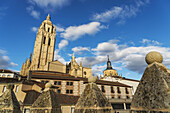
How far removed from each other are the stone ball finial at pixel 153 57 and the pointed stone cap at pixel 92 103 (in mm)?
2251

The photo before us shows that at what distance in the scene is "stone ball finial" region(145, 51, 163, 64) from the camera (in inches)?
109

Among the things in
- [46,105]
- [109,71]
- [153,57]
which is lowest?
[46,105]

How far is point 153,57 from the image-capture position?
9.15 feet

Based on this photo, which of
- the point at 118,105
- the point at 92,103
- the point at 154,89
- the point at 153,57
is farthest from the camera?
the point at 118,105

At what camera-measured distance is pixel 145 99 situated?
8.42 ft

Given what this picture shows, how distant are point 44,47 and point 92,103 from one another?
2300 inches

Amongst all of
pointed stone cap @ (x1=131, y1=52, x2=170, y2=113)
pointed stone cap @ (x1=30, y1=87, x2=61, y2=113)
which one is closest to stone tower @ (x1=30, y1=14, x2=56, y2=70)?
pointed stone cap @ (x1=30, y1=87, x2=61, y2=113)

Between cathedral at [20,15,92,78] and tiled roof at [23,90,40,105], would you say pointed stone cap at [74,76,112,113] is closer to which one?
tiled roof at [23,90,40,105]

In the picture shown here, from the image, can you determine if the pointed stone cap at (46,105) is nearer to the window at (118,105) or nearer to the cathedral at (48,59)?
the window at (118,105)

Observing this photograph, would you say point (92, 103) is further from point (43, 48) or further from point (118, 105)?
point (43, 48)

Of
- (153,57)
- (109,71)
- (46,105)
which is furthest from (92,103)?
(109,71)

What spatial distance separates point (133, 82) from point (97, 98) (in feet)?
129

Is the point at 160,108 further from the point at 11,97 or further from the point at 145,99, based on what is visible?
the point at 11,97

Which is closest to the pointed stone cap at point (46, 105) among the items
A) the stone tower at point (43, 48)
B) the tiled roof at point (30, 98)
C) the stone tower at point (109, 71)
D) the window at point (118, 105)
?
the tiled roof at point (30, 98)
